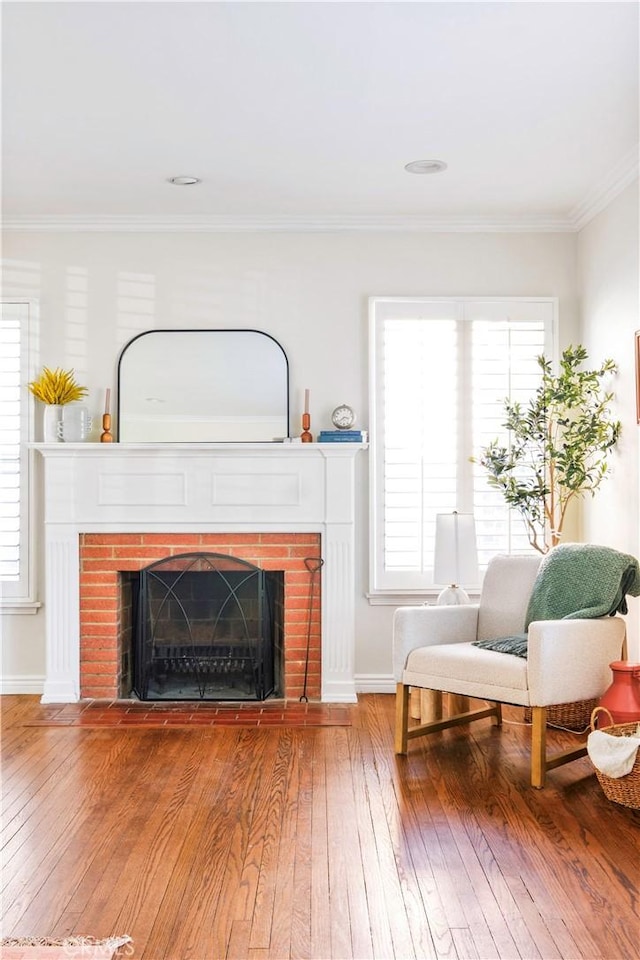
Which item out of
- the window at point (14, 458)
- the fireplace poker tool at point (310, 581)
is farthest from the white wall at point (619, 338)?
the window at point (14, 458)

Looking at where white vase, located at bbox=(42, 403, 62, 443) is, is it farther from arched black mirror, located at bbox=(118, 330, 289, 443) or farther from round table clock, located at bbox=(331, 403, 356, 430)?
round table clock, located at bbox=(331, 403, 356, 430)

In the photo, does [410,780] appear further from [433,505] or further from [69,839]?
[433,505]

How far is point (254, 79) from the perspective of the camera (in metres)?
3.52

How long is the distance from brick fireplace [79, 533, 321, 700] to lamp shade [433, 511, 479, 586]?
2.88ft

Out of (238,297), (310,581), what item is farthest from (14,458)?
(310,581)

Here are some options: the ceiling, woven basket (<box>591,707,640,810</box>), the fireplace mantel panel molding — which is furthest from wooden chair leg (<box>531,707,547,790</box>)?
the ceiling

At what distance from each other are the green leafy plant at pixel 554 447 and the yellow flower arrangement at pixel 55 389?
→ 2.37m

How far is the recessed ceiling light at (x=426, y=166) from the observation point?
4445 mm

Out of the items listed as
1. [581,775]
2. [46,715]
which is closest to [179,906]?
[581,775]

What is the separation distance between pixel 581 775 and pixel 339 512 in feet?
6.54

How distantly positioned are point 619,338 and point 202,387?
7.60 ft

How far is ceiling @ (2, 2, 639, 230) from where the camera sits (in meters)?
3.10

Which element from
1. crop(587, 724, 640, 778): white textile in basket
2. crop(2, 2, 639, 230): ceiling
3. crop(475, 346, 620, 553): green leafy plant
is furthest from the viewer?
crop(475, 346, 620, 553): green leafy plant

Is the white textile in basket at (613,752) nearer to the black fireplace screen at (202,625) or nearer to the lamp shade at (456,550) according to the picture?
the lamp shade at (456,550)
